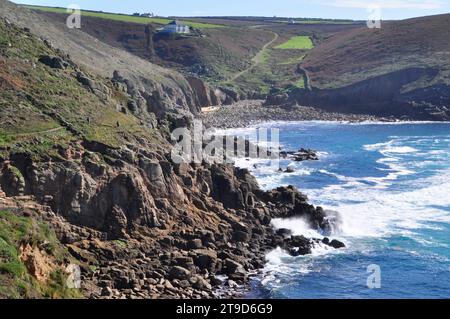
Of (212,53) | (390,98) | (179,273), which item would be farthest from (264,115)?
(179,273)

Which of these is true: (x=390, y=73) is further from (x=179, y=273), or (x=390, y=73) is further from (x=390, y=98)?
(x=179, y=273)

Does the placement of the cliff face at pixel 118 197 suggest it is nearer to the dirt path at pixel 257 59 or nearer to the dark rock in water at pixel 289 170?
the dark rock in water at pixel 289 170

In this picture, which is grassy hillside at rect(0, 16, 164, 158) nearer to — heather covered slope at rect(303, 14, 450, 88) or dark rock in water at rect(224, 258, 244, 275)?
dark rock in water at rect(224, 258, 244, 275)

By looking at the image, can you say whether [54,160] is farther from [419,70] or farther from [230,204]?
[419,70]

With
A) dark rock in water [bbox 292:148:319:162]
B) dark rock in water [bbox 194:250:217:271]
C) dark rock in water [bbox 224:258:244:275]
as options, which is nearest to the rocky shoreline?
dark rock in water [bbox 292:148:319:162]

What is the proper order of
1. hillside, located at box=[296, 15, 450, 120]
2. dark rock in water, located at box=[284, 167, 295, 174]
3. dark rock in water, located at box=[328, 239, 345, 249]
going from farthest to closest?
hillside, located at box=[296, 15, 450, 120]
dark rock in water, located at box=[284, 167, 295, 174]
dark rock in water, located at box=[328, 239, 345, 249]

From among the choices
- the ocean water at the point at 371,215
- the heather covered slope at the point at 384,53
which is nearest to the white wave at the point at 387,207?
the ocean water at the point at 371,215
